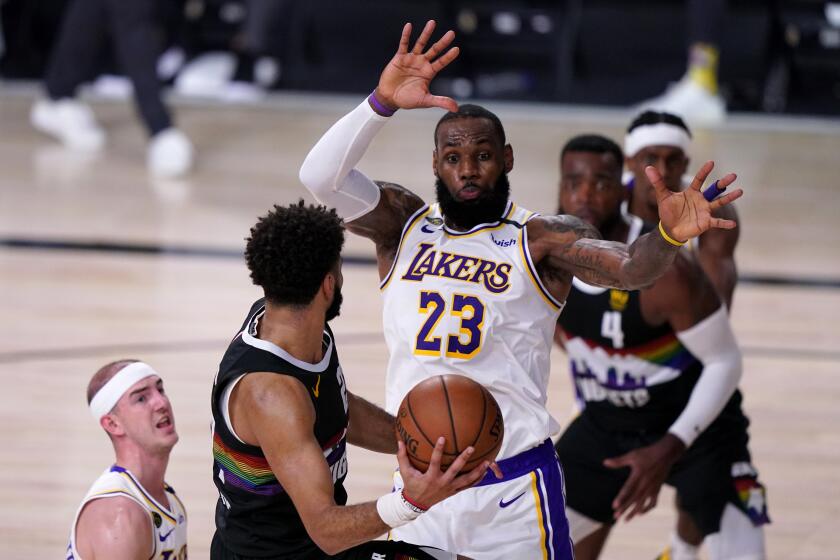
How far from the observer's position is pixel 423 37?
13.1ft

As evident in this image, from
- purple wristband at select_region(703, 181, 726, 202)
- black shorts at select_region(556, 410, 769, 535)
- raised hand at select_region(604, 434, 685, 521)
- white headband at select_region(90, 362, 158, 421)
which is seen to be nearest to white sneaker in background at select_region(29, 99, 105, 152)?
black shorts at select_region(556, 410, 769, 535)

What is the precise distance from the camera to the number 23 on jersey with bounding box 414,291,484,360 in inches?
161

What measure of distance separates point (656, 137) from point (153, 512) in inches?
101

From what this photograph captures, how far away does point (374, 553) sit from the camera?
3732 millimetres

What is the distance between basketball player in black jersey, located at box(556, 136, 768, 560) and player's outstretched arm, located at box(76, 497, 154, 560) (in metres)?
1.68

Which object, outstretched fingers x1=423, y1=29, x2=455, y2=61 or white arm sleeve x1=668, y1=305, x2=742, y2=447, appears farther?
white arm sleeve x1=668, y1=305, x2=742, y2=447

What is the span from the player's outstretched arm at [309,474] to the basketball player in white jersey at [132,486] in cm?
63

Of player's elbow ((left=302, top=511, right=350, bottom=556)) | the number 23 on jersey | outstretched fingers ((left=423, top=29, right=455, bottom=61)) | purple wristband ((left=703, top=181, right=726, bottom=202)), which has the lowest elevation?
player's elbow ((left=302, top=511, right=350, bottom=556))

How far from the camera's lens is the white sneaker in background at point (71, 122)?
11867 millimetres

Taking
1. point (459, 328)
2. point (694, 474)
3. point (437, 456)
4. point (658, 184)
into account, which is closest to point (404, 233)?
point (459, 328)

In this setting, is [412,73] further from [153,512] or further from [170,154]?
Answer: [170,154]

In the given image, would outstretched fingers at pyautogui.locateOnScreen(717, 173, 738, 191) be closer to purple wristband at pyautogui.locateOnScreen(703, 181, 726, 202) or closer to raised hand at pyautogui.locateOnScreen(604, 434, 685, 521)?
purple wristband at pyautogui.locateOnScreen(703, 181, 726, 202)

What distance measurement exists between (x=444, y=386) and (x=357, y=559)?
554 mm

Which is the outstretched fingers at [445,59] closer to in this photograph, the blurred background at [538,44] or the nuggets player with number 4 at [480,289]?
the nuggets player with number 4 at [480,289]
